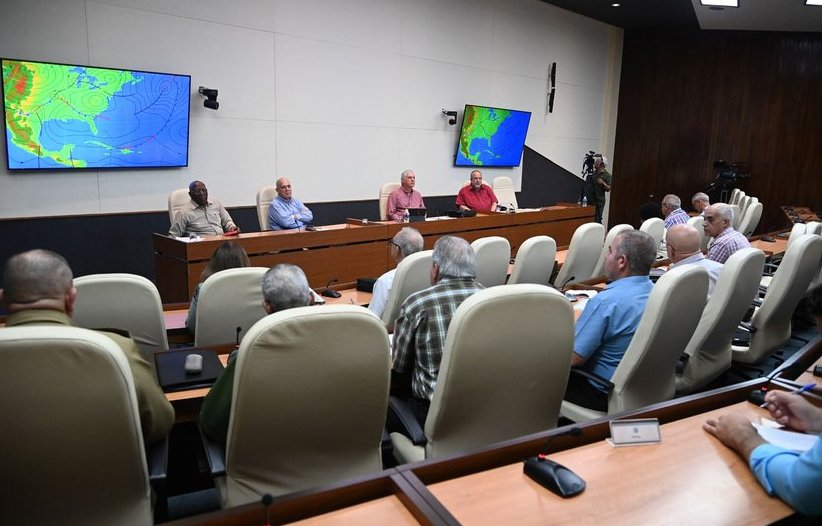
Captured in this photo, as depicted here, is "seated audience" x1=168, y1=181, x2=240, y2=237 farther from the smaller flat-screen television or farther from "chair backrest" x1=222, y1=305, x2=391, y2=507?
the smaller flat-screen television

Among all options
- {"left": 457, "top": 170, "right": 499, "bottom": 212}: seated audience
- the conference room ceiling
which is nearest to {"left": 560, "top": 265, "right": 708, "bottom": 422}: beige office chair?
{"left": 457, "top": 170, "right": 499, "bottom": 212}: seated audience

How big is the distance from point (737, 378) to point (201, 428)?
11.1ft

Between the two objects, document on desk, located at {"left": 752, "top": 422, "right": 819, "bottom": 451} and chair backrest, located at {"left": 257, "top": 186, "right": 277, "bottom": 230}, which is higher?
chair backrest, located at {"left": 257, "top": 186, "right": 277, "bottom": 230}

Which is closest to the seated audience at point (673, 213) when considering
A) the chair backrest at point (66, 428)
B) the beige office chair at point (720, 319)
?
the beige office chair at point (720, 319)

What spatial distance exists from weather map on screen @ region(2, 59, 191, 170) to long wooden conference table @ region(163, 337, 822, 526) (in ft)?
17.5

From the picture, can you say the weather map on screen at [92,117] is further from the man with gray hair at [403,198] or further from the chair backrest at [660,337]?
the chair backrest at [660,337]

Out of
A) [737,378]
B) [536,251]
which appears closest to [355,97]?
[536,251]

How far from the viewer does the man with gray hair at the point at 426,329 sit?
2219 mm

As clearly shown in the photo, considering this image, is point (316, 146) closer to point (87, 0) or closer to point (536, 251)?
point (87, 0)

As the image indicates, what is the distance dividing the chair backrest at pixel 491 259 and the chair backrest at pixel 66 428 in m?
2.65

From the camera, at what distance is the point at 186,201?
575 cm

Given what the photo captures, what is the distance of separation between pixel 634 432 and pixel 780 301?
7.57 feet

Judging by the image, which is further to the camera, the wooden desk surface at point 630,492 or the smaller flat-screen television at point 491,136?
the smaller flat-screen television at point 491,136

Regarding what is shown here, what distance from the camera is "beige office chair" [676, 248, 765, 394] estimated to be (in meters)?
2.78
